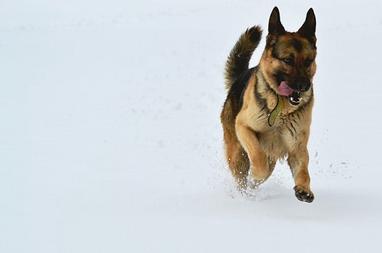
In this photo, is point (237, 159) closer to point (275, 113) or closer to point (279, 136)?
point (279, 136)

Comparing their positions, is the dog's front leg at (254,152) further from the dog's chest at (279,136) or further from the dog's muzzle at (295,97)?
the dog's muzzle at (295,97)

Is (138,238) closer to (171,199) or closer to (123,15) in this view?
(171,199)

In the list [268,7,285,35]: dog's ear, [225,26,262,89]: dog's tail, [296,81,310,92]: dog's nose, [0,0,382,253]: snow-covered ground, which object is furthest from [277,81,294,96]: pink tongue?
[225,26,262,89]: dog's tail

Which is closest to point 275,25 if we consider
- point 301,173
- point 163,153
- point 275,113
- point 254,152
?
point 275,113

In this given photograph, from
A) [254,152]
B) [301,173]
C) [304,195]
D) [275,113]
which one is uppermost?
[275,113]

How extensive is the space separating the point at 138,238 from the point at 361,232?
1345 mm

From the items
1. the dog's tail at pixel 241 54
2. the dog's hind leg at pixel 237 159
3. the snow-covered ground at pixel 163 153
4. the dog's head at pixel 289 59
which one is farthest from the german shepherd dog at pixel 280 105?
the dog's tail at pixel 241 54

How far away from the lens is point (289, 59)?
4.82 meters

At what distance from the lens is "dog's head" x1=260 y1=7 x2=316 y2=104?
477 centimetres

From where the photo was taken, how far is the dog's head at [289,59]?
4.77 m

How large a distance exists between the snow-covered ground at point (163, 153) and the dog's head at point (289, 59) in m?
0.87

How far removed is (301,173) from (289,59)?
84 centimetres

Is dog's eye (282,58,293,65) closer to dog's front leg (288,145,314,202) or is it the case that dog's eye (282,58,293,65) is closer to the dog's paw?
dog's front leg (288,145,314,202)

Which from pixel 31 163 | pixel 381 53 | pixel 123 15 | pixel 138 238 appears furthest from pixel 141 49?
pixel 138 238
